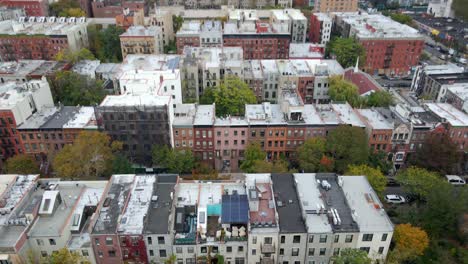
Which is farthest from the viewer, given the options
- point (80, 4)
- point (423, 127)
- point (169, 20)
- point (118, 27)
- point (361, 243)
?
point (80, 4)

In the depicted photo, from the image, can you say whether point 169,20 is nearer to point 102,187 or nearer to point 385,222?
point 102,187

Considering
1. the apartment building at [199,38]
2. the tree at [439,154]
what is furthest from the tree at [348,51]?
the tree at [439,154]

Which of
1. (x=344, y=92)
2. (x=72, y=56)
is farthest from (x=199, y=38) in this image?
(x=344, y=92)

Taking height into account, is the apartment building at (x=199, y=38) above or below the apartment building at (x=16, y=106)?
above

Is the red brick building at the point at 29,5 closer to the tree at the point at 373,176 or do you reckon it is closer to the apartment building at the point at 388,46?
the apartment building at the point at 388,46

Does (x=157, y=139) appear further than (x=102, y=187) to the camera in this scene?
Yes

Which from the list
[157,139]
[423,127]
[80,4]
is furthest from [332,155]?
[80,4]
